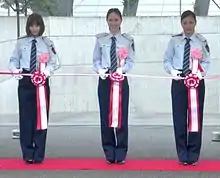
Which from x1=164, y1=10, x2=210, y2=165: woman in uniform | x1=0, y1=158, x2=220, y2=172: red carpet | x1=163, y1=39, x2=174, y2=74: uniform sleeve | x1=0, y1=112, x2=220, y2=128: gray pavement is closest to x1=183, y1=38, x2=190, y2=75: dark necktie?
x1=164, y1=10, x2=210, y2=165: woman in uniform

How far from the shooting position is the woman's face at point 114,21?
6422 millimetres

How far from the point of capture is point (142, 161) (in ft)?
22.1

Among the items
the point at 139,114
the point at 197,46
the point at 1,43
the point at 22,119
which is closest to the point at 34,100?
the point at 22,119

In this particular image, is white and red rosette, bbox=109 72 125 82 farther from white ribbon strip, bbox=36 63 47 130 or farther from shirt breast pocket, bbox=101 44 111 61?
white ribbon strip, bbox=36 63 47 130

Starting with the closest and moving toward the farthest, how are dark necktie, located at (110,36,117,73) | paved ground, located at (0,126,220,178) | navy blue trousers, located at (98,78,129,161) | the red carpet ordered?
Answer: 1. paved ground, located at (0,126,220,178)
2. the red carpet
3. dark necktie, located at (110,36,117,73)
4. navy blue trousers, located at (98,78,129,161)

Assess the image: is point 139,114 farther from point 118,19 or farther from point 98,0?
point 118,19

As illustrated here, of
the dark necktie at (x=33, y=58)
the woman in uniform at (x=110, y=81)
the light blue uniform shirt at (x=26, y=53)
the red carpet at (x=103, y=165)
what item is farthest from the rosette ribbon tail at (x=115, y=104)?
the dark necktie at (x=33, y=58)

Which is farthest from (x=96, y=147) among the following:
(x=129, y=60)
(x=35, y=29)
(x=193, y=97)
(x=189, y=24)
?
(x=189, y=24)

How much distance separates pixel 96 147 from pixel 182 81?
1754mm

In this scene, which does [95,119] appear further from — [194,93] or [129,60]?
[194,93]

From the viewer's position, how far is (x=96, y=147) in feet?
25.5

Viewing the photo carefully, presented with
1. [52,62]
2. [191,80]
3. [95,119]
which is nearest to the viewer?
[191,80]

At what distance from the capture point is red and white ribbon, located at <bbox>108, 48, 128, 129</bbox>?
640 centimetres

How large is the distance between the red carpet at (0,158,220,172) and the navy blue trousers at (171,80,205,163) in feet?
0.39
